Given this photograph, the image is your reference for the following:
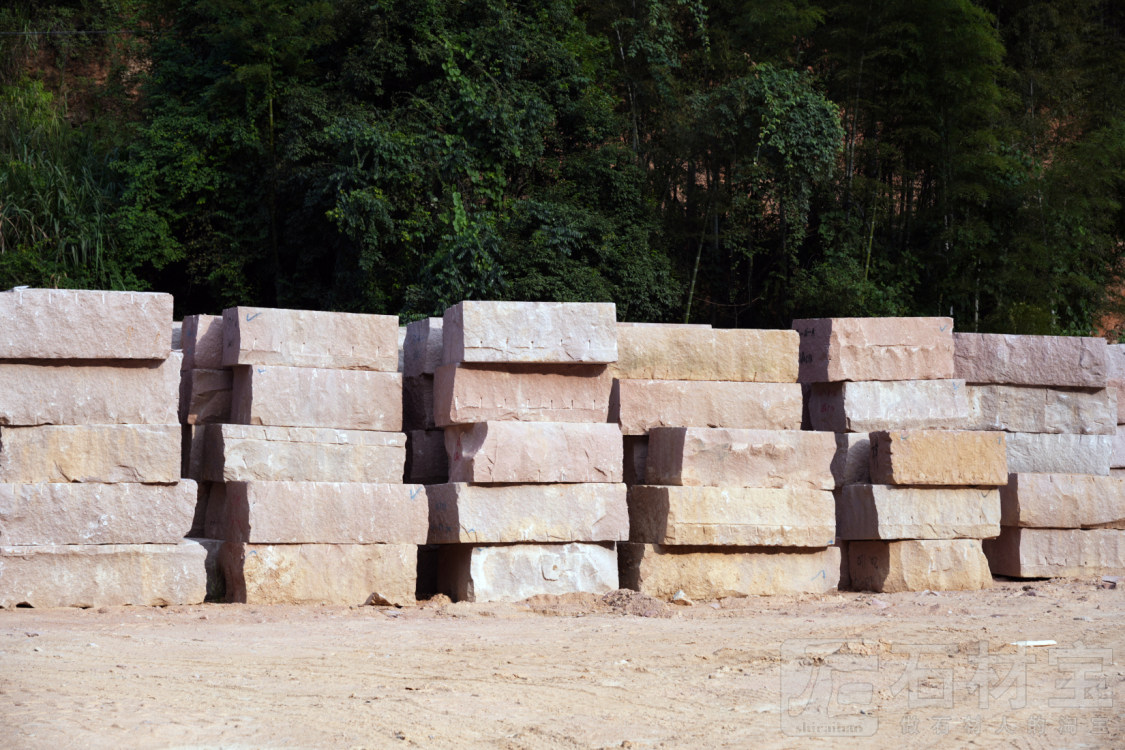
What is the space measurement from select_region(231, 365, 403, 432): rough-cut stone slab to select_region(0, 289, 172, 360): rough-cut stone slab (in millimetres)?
612

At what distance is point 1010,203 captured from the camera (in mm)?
17078

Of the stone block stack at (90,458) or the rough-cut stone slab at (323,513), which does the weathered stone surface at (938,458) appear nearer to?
the rough-cut stone slab at (323,513)

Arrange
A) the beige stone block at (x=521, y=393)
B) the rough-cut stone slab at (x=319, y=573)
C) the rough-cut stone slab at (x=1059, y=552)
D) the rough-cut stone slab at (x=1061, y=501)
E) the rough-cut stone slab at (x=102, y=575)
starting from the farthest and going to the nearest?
the rough-cut stone slab at (x=1059, y=552)
the rough-cut stone slab at (x=1061, y=501)
the beige stone block at (x=521, y=393)
the rough-cut stone slab at (x=319, y=573)
the rough-cut stone slab at (x=102, y=575)

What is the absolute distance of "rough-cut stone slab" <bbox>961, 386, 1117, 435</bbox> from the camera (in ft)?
29.2

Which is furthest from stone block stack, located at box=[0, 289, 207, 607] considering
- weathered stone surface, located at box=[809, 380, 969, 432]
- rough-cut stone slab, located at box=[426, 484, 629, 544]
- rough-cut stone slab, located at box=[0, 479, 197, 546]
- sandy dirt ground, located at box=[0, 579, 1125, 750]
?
weathered stone surface, located at box=[809, 380, 969, 432]

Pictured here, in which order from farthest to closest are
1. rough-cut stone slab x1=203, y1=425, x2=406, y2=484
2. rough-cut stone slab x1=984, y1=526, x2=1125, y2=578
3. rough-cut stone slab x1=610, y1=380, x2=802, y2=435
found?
rough-cut stone slab x1=984, y1=526, x2=1125, y2=578
rough-cut stone slab x1=610, y1=380, x2=802, y2=435
rough-cut stone slab x1=203, y1=425, x2=406, y2=484

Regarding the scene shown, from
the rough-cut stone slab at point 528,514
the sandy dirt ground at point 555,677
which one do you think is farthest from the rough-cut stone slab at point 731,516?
the sandy dirt ground at point 555,677

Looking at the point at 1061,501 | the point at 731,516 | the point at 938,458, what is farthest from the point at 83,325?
the point at 1061,501

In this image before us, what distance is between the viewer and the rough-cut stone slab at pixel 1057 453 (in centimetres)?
895

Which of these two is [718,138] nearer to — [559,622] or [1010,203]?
[1010,203]

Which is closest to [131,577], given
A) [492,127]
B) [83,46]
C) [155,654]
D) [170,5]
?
[155,654]

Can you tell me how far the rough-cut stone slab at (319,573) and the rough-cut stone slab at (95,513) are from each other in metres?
0.43

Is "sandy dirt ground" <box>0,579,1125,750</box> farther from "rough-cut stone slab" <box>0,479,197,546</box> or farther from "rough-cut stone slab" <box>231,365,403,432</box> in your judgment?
"rough-cut stone slab" <box>231,365,403,432</box>

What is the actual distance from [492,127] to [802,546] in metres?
9.30
